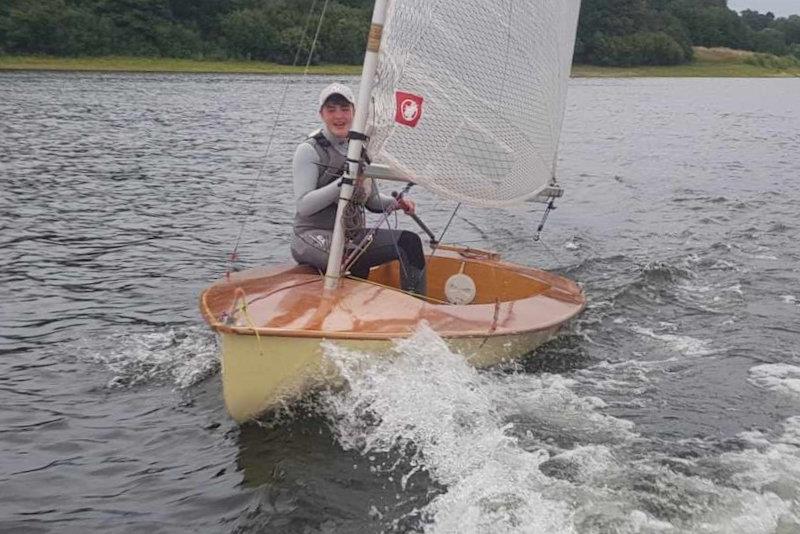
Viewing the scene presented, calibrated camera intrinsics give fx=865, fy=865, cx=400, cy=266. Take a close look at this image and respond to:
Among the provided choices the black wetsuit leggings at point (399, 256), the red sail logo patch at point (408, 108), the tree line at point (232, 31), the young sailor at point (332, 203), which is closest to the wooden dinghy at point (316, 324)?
the young sailor at point (332, 203)

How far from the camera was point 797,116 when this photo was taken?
39.9m

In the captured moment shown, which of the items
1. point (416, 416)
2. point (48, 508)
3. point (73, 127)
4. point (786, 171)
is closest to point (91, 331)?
point (48, 508)

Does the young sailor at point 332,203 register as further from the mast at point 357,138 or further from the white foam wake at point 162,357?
the white foam wake at point 162,357

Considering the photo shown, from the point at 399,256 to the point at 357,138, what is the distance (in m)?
1.28

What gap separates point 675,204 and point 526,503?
1277 centimetres

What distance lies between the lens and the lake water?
201 inches

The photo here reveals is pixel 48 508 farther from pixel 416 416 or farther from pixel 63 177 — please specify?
pixel 63 177

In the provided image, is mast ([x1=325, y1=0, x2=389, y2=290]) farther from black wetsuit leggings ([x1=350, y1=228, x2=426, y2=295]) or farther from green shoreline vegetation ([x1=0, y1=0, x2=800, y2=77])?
green shoreline vegetation ([x1=0, y1=0, x2=800, y2=77])

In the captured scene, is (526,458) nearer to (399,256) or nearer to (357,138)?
(399,256)

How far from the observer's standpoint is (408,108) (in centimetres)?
662

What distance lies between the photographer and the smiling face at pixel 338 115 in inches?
277

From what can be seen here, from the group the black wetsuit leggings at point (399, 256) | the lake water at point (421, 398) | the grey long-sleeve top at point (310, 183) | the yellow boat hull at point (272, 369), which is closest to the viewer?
the lake water at point (421, 398)

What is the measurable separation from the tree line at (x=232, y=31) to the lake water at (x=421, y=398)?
30063mm

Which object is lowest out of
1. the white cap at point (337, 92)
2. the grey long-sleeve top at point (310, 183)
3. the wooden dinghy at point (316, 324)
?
the wooden dinghy at point (316, 324)
